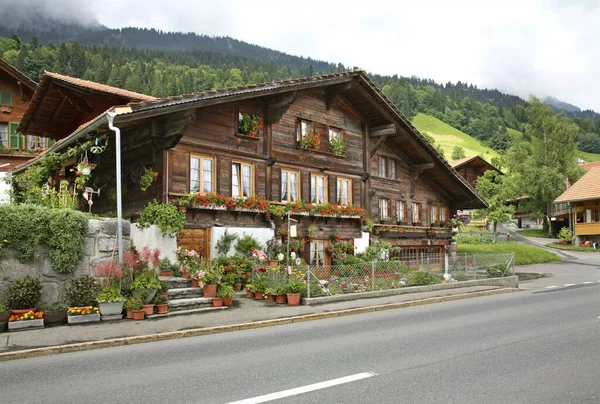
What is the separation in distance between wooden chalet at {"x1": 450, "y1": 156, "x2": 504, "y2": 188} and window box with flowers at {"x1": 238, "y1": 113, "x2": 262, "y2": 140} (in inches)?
1745

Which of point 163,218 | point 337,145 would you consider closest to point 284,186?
point 337,145

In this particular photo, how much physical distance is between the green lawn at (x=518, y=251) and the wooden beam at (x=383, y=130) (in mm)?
14195

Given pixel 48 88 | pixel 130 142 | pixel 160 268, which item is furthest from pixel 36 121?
pixel 160 268

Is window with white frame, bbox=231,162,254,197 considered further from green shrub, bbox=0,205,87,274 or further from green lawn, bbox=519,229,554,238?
green lawn, bbox=519,229,554,238

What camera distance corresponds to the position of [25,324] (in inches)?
439

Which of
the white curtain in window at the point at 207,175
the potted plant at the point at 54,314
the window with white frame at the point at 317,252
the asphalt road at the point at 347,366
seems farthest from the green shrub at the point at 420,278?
the potted plant at the point at 54,314

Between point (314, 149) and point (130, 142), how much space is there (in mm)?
7800

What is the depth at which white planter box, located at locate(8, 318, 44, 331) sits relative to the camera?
1104 centimetres

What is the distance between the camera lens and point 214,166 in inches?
750

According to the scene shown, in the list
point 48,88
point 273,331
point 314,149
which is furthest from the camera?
point 314,149

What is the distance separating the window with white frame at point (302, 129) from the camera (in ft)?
74.0

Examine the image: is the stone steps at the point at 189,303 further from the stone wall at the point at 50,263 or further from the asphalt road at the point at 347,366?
the asphalt road at the point at 347,366

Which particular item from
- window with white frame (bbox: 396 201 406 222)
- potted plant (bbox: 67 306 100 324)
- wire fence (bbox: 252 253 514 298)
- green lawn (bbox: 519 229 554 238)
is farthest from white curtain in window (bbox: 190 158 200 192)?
green lawn (bbox: 519 229 554 238)

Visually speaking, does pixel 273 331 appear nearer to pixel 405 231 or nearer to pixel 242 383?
pixel 242 383
